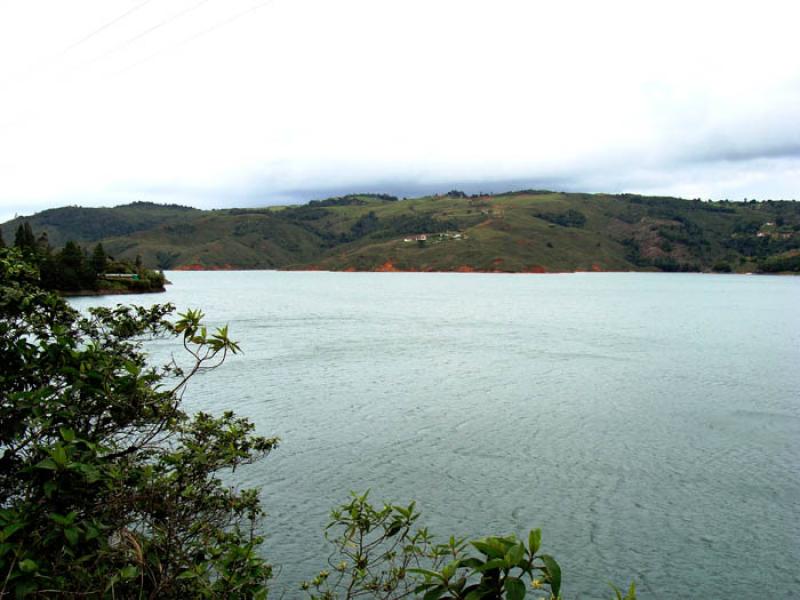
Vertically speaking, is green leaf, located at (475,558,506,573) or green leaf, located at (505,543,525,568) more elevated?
green leaf, located at (505,543,525,568)

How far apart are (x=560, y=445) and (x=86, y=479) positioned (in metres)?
20.8

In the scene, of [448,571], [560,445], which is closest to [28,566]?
[448,571]

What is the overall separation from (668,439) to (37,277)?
2417cm

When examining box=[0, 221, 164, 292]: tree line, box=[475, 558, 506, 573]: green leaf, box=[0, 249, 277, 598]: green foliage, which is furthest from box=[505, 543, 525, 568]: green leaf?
box=[0, 221, 164, 292]: tree line

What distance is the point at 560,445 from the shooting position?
24.0m

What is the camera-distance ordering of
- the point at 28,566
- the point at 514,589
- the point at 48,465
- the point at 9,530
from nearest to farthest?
the point at 514,589, the point at 28,566, the point at 9,530, the point at 48,465

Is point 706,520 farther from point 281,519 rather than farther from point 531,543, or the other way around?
point 531,543

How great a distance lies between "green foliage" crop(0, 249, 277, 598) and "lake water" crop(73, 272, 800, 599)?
632 centimetres

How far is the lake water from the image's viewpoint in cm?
1518

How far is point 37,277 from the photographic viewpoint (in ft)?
26.2

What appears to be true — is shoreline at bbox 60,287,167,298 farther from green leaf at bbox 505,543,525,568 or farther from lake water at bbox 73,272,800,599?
green leaf at bbox 505,543,525,568

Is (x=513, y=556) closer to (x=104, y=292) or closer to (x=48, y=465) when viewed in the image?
(x=48, y=465)

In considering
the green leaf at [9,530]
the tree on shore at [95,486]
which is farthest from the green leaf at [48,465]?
the green leaf at [9,530]

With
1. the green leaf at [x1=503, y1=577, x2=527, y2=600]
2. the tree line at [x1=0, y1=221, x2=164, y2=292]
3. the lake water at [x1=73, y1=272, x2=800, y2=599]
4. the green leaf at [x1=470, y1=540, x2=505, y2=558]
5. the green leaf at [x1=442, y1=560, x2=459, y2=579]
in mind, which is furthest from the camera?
the tree line at [x1=0, y1=221, x2=164, y2=292]
